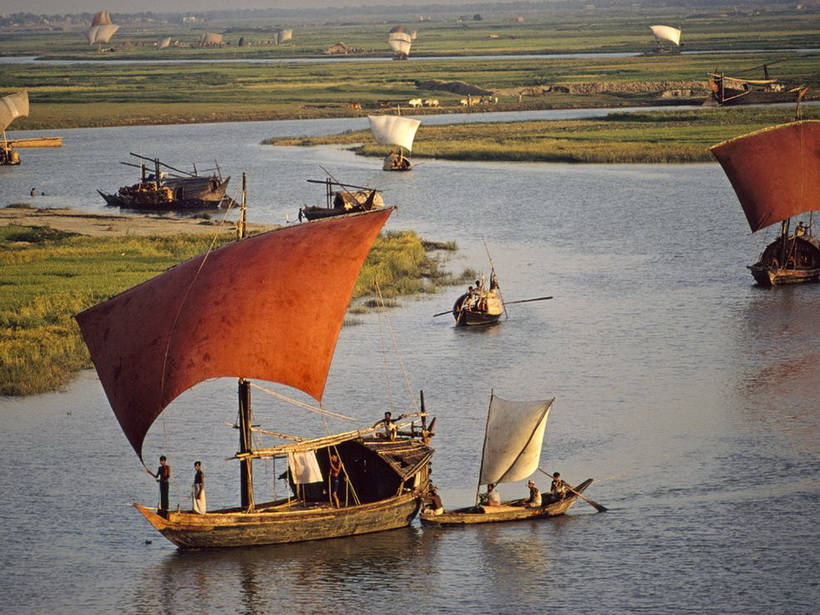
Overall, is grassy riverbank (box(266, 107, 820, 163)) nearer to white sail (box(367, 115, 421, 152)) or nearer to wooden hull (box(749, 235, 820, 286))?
white sail (box(367, 115, 421, 152))

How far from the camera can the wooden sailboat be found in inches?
1147

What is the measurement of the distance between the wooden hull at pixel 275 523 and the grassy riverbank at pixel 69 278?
13763 mm

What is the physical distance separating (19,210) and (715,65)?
100m

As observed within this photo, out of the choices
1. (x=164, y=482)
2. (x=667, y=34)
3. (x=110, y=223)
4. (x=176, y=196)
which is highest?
(x=667, y=34)

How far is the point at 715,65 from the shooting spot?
15662 cm

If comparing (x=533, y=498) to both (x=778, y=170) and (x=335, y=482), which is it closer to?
(x=335, y=482)

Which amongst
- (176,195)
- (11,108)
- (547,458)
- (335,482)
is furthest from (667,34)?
(335,482)

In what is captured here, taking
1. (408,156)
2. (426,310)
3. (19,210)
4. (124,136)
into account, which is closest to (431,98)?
(124,136)

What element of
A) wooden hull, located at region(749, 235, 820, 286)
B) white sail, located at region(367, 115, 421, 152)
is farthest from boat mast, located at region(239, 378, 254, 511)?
white sail, located at region(367, 115, 421, 152)

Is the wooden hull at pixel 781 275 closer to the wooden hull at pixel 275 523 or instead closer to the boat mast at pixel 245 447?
the wooden hull at pixel 275 523

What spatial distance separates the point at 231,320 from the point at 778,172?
3330 cm

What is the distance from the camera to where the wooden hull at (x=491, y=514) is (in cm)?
2894

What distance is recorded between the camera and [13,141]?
386 feet

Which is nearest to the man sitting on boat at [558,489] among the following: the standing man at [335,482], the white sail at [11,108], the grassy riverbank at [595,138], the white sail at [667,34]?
the standing man at [335,482]
